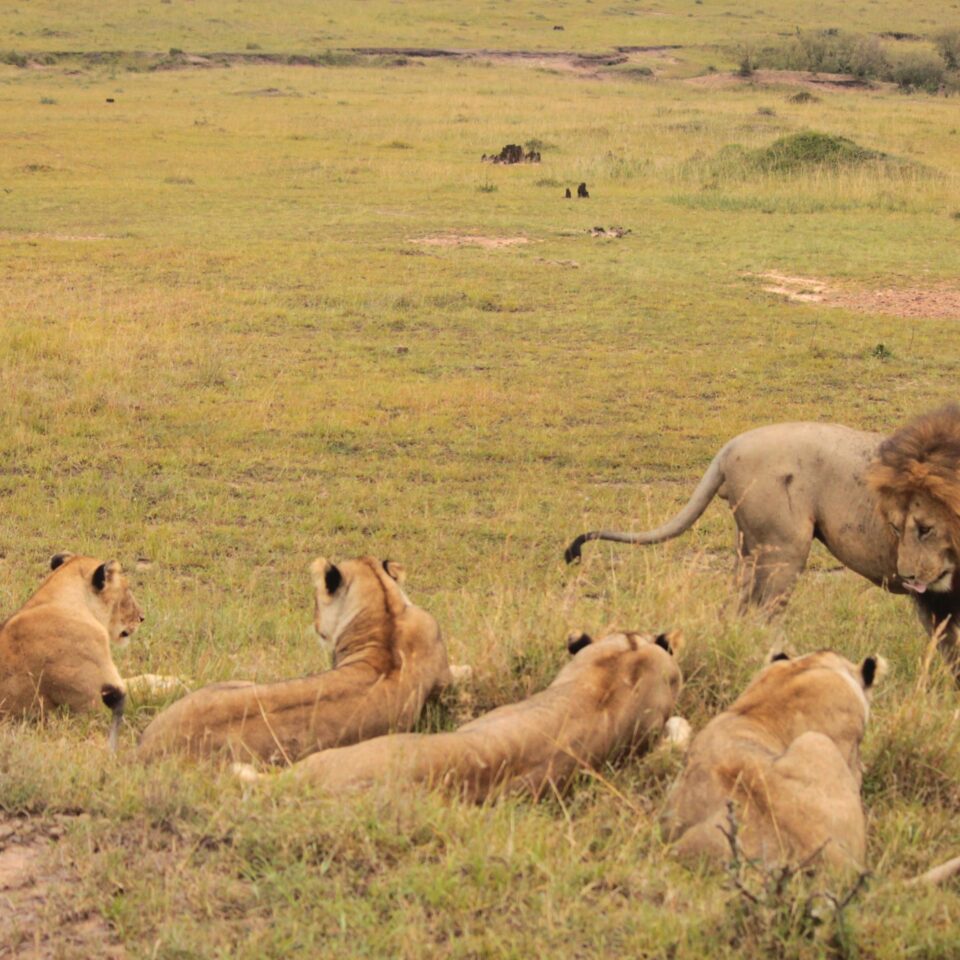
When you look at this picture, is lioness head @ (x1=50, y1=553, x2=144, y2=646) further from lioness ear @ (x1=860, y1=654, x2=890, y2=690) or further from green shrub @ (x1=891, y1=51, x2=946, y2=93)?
green shrub @ (x1=891, y1=51, x2=946, y2=93)

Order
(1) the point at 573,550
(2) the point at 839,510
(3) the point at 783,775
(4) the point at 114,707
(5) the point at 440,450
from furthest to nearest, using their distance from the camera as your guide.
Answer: (5) the point at 440,450
(2) the point at 839,510
(1) the point at 573,550
(4) the point at 114,707
(3) the point at 783,775

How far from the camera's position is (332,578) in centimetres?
477

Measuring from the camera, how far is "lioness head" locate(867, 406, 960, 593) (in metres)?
5.65

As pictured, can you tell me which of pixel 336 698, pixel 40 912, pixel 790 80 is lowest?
pixel 40 912

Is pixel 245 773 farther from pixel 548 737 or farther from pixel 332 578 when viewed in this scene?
pixel 332 578

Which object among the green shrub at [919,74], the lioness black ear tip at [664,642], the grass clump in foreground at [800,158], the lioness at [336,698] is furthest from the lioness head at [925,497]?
the green shrub at [919,74]

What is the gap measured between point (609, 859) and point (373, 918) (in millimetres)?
656

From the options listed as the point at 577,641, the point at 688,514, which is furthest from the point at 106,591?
the point at 688,514

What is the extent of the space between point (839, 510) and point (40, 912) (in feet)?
13.2

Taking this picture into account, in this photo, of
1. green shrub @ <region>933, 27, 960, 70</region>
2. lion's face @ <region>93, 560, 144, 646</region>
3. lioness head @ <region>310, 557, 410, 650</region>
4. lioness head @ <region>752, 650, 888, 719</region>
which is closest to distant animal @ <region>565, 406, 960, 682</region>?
lioness head @ <region>310, 557, 410, 650</region>

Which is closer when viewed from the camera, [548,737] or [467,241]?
[548,737]

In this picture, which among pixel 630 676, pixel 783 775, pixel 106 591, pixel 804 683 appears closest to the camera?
pixel 783 775

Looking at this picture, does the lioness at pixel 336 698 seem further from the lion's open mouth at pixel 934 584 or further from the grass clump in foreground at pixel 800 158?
the grass clump in foreground at pixel 800 158

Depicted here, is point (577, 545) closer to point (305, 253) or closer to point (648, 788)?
point (648, 788)
